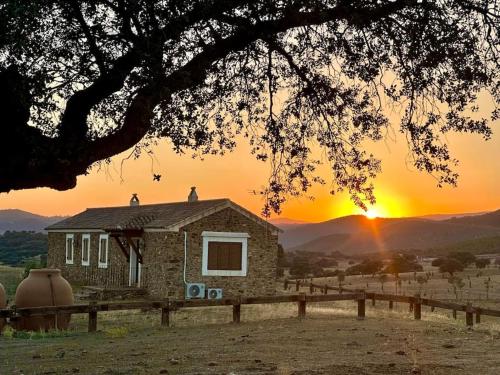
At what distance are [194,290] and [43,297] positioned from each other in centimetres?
1058

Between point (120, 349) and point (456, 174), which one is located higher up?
point (456, 174)

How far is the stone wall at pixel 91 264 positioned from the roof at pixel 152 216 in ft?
2.42

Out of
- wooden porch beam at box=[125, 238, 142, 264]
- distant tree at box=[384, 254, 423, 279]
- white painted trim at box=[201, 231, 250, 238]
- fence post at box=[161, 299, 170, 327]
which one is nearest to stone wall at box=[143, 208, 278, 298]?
white painted trim at box=[201, 231, 250, 238]

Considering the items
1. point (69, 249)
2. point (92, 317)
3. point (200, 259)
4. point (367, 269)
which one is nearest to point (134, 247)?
point (200, 259)

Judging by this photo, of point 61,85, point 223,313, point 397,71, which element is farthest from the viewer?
point 223,313

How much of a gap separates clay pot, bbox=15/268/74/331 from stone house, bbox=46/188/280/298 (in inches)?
377

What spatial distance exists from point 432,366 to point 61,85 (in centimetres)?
785

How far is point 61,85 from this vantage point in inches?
334

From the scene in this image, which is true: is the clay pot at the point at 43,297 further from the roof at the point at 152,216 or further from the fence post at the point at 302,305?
the roof at the point at 152,216

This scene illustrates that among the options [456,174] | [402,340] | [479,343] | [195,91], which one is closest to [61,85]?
[195,91]

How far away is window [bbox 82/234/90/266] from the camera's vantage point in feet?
124

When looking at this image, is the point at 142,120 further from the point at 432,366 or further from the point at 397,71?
the point at 432,366

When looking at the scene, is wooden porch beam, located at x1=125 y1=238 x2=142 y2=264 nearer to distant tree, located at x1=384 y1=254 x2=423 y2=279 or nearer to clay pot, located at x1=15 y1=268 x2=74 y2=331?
clay pot, located at x1=15 y1=268 x2=74 y2=331

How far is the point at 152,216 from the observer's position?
3391 cm
